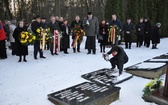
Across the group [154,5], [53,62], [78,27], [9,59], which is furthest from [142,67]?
[154,5]

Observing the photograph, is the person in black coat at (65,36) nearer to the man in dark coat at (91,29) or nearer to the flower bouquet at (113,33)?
the man in dark coat at (91,29)

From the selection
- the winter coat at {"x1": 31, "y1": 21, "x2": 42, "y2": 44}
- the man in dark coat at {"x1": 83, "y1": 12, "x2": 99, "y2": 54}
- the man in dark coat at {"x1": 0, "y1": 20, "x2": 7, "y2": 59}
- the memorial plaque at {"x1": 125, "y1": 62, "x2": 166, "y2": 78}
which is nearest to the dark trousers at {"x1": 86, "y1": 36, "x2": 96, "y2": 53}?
the man in dark coat at {"x1": 83, "y1": 12, "x2": 99, "y2": 54}

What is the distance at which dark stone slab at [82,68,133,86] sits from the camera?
564 centimetres

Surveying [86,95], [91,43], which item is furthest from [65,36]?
[86,95]

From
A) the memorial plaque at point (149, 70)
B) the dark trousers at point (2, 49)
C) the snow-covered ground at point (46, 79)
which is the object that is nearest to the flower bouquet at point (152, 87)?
the snow-covered ground at point (46, 79)

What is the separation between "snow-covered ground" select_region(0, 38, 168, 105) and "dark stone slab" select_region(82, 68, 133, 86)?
15 centimetres

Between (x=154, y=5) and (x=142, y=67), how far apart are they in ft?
40.9

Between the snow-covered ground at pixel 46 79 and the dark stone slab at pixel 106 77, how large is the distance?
0.49ft

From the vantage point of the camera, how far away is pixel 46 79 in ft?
19.8

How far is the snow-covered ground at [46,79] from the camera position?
4774 millimetres

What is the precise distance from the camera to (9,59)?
8.46 metres

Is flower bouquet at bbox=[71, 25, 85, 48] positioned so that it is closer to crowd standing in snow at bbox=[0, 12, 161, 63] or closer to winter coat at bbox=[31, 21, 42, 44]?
crowd standing in snow at bbox=[0, 12, 161, 63]

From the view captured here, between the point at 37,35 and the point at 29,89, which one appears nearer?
the point at 29,89

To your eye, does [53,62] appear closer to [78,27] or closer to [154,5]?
[78,27]
